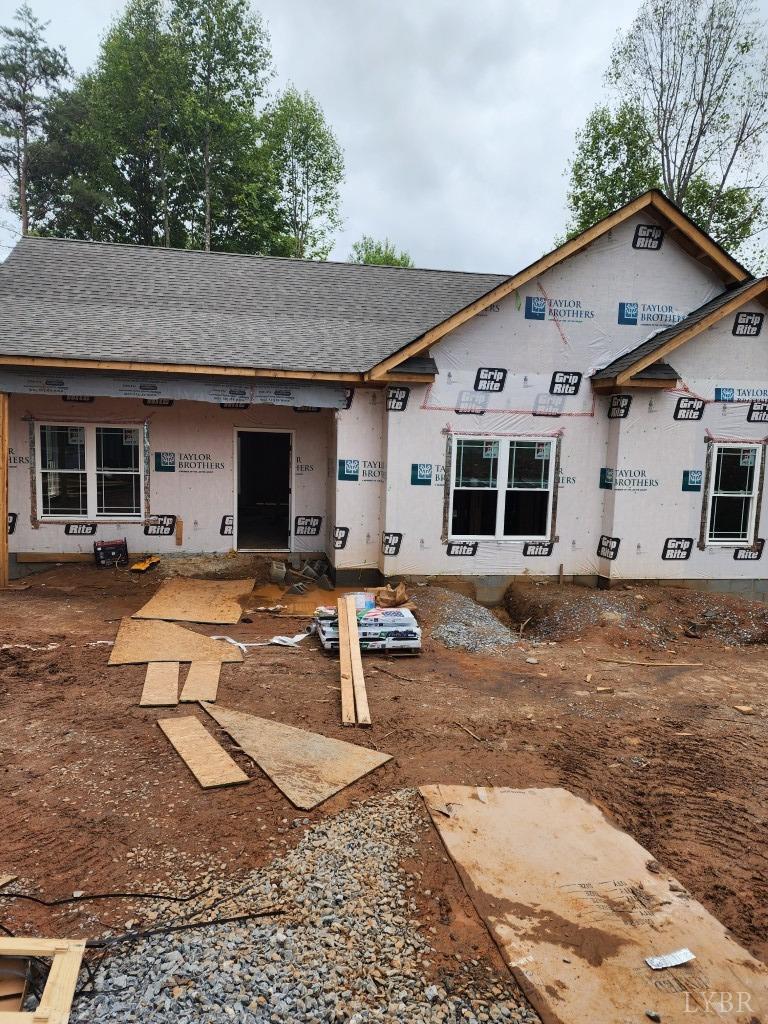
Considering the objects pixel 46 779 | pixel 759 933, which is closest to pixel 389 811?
pixel 759 933

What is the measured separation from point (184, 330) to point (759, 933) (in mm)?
11001

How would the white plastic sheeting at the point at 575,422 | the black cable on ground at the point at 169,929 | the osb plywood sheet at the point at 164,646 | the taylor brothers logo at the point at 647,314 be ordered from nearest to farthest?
the black cable on ground at the point at 169,929 → the osb plywood sheet at the point at 164,646 → the white plastic sheeting at the point at 575,422 → the taylor brothers logo at the point at 647,314

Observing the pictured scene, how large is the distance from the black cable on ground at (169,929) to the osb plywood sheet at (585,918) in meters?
1.19

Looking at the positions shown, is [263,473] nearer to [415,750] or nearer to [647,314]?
→ [647,314]

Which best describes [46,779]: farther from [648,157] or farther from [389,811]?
[648,157]

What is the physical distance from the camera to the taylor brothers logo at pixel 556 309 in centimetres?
1048

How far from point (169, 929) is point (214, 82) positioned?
35764 mm

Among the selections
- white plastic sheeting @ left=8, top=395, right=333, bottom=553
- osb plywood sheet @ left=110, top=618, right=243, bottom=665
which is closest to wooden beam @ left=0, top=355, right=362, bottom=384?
white plastic sheeting @ left=8, top=395, right=333, bottom=553

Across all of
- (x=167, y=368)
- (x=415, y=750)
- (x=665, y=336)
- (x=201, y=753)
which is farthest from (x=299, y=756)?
(x=665, y=336)

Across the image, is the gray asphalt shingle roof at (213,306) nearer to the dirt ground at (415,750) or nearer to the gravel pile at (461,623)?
the gravel pile at (461,623)

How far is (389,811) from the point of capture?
14.4 feet

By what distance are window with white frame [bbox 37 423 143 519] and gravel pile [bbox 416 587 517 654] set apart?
19.1 ft

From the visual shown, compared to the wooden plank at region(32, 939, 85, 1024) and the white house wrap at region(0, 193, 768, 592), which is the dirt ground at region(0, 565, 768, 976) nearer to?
the wooden plank at region(32, 939, 85, 1024)

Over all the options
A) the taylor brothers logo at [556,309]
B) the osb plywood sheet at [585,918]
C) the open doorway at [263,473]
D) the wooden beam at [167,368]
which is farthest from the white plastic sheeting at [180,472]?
the osb plywood sheet at [585,918]
